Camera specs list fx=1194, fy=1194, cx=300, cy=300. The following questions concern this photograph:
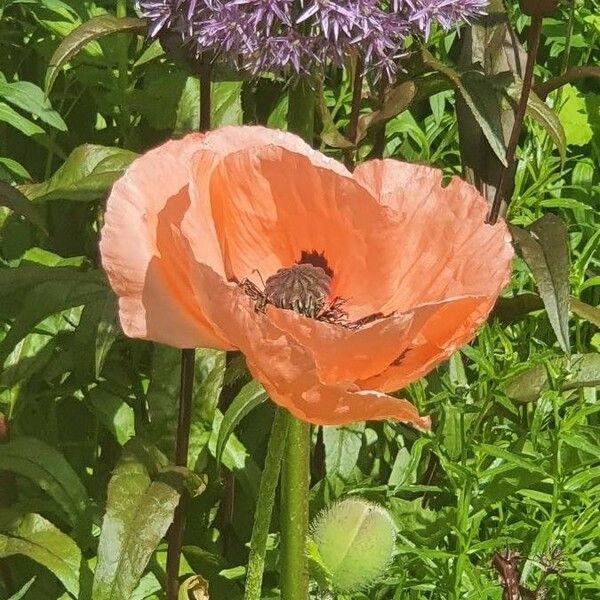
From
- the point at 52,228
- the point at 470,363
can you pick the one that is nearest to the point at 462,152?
the point at 470,363

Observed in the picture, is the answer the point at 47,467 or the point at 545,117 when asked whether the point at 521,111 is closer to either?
the point at 545,117

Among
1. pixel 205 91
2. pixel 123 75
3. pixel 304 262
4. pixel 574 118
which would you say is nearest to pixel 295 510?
pixel 304 262

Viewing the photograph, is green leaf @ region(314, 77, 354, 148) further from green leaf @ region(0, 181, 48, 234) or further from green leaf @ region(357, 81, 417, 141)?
green leaf @ region(0, 181, 48, 234)

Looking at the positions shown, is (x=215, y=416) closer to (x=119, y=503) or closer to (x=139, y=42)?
(x=119, y=503)

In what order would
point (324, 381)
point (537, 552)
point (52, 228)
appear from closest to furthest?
point (324, 381) < point (537, 552) < point (52, 228)

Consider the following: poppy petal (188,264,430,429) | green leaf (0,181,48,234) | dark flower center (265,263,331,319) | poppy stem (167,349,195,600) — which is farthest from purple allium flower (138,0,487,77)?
poppy petal (188,264,430,429)
